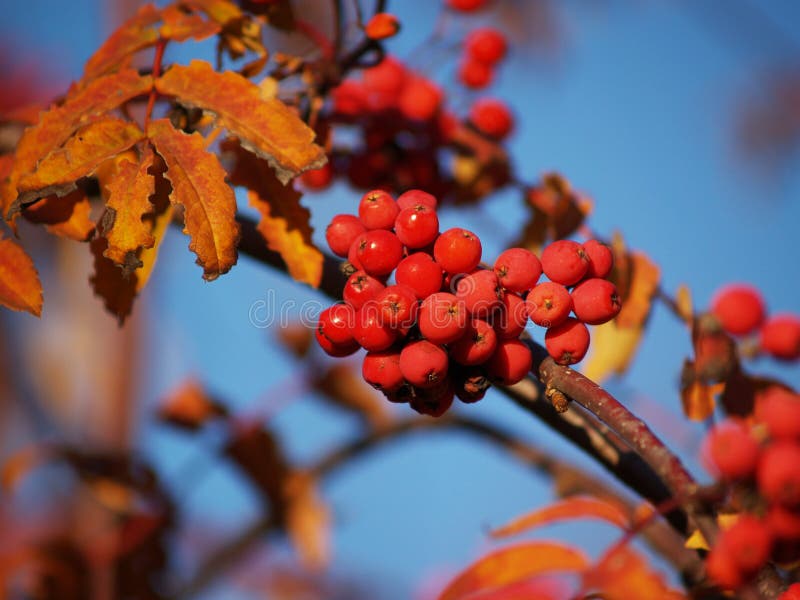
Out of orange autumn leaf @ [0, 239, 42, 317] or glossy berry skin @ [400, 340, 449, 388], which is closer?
glossy berry skin @ [400, 340, 449, 388]

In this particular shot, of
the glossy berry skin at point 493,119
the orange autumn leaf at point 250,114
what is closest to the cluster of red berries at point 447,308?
the orange autumn leaf at point 250,114

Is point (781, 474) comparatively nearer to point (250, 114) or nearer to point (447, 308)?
point (447, 308)

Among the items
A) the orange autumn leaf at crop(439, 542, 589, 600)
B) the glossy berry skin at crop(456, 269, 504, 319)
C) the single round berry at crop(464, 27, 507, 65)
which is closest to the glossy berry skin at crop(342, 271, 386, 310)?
the glossy berry skin at crop(456, 269, 504, 319)

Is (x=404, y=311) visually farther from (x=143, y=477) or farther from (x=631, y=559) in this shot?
(x=143, y=477)

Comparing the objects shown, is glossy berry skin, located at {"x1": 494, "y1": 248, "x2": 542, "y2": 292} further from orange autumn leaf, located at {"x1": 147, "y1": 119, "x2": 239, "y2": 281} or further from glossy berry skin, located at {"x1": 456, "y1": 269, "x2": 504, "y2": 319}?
orange autumn leaf, located at {"x1": 147, "y1": 119, "x2": 239, "y2": 281}

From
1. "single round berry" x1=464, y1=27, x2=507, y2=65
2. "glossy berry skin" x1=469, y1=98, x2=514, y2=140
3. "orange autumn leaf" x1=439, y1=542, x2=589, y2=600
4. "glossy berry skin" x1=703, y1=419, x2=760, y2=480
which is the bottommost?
"orange autumn leaf" x1=439, y1=542, x2=589, y2=600

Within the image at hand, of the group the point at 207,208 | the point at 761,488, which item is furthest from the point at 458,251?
the point at 761,488
